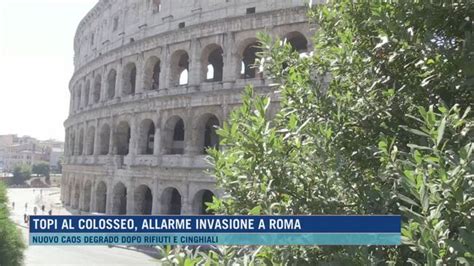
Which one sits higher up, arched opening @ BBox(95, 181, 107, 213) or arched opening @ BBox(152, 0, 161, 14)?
arched opening @ BBox(152, 0, 161, 14)

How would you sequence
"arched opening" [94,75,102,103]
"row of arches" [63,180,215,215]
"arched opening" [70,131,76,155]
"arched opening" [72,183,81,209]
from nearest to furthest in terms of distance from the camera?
"row of arches" [63,180,215,215]
"arched opening" [94,75,102,103]
"arched opening" [72,183,81,209]
"arched opening" [70,131,76,155]

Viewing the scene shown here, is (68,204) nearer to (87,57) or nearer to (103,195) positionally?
(103,195)

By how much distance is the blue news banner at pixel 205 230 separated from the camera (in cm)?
427

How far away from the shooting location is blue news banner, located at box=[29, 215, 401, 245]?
4.27 meters

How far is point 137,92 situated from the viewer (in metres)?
26.6

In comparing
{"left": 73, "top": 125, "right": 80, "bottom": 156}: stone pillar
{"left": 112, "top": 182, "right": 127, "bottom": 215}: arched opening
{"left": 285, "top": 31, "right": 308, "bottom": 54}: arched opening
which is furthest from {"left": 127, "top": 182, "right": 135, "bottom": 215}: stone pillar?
{"left": 285, "top": 31, "right": 308, "bottom": 54}: arched opening

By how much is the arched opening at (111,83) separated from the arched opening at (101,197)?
6166 mm

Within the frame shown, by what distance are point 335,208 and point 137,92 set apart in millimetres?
23391

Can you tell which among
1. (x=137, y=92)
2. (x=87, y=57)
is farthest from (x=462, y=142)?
(x=87, y=57)

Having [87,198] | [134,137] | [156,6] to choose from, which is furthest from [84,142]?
[156,6]

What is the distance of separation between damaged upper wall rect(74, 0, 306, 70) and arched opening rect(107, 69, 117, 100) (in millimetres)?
1762

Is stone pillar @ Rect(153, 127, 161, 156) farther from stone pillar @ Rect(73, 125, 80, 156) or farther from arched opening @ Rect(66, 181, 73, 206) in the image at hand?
arched opening @ Rect(66, 181, 73, 206)

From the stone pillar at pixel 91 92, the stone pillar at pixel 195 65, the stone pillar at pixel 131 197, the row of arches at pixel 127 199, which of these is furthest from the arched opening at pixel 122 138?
the stone pillar at pixel 195 65

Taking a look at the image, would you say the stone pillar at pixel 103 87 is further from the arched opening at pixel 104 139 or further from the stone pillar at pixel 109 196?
the stone pillar at pixel 109 196
